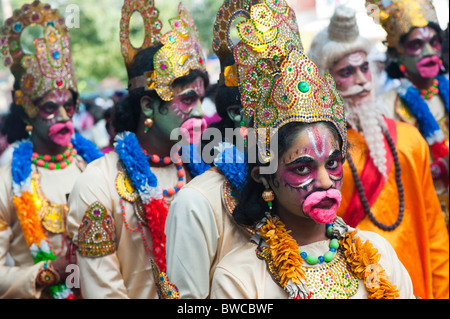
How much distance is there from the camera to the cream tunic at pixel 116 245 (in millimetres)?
3986

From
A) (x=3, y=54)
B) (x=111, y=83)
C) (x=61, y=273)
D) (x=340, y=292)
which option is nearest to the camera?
(x=340, y=292)

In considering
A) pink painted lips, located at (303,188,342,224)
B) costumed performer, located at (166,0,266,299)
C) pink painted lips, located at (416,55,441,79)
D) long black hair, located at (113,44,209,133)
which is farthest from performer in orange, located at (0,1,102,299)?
pink painted lips, located at (416,55,441,79)

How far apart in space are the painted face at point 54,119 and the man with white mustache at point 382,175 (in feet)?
Answer: 6.21

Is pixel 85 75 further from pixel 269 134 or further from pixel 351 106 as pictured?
pixel 269 134

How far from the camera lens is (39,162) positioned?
5.03m

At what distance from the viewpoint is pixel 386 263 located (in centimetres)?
281

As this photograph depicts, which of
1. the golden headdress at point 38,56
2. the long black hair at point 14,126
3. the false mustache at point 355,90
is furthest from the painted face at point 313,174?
the long black hair at point 14,126

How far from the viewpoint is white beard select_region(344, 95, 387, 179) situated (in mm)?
4520

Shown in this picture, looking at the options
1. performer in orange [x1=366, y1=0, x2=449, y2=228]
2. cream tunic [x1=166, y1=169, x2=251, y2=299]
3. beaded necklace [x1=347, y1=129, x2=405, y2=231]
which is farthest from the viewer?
performer in orange [x1=366, y1=0, x2=449, y2=228]

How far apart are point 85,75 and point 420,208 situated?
14.6m

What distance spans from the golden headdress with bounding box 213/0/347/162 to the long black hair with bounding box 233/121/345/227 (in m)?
0.03

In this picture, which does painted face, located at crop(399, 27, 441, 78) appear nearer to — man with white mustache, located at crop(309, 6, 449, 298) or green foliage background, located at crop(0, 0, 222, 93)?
man with white mustache, located at crop(309, 6, 449, 298)

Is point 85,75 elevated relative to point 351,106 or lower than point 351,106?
elevated

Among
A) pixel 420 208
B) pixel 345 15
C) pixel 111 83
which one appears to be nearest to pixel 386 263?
pixel 420 208
